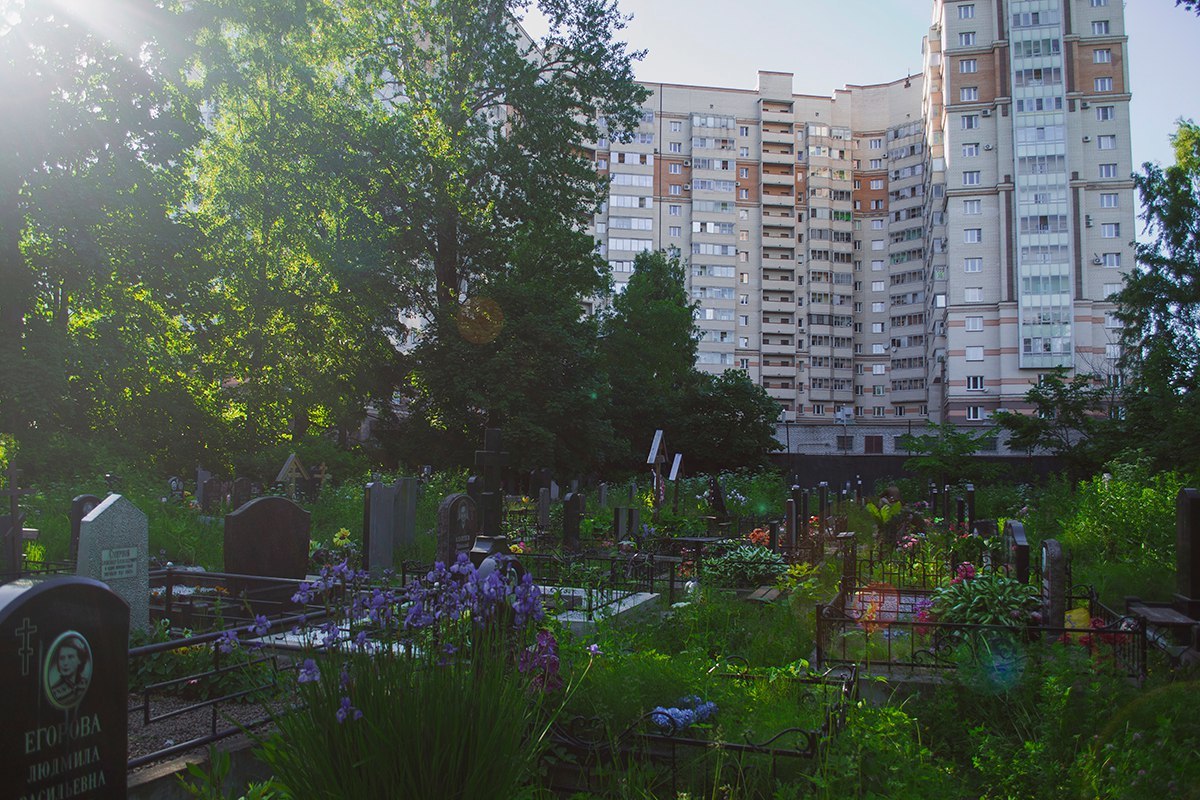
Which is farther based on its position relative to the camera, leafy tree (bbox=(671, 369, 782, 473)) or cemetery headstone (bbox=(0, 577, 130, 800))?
leafy tree (bbox=(671, 369, 782, 473))

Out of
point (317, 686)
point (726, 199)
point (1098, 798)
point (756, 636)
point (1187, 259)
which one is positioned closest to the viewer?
point (317, 686)

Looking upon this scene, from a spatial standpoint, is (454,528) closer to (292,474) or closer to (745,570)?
(745,570)

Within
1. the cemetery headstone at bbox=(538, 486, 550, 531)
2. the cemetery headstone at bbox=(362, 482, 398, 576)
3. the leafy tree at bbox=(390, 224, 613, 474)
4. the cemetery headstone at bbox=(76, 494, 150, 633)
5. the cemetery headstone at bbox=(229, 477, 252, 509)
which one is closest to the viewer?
the cemetery headstone at bbox=(76, 494, 150, 633)

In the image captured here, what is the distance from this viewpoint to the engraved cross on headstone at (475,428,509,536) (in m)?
10.4

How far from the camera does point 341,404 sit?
3262 cm

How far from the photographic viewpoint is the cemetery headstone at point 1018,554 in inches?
377

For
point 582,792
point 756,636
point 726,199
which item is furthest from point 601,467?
point 726,199

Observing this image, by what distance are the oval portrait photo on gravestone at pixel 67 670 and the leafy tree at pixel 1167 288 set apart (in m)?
29.1

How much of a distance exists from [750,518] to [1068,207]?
5190 centimetres

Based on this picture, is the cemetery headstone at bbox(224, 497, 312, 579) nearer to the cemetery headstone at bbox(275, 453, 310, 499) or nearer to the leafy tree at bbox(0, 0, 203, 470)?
the cemetery headstone at bbox(275, 453, 310, 499)

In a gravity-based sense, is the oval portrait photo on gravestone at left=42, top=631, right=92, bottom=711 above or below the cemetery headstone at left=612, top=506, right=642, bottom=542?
above

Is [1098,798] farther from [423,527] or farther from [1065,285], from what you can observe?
[1065,285]

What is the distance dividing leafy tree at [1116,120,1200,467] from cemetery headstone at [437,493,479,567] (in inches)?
860

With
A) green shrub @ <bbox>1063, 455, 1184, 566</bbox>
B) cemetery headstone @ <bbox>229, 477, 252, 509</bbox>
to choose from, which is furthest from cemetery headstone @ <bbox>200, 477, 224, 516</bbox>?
green shrub @ <bbox>1063, 455, 1184, 566</bbox>
